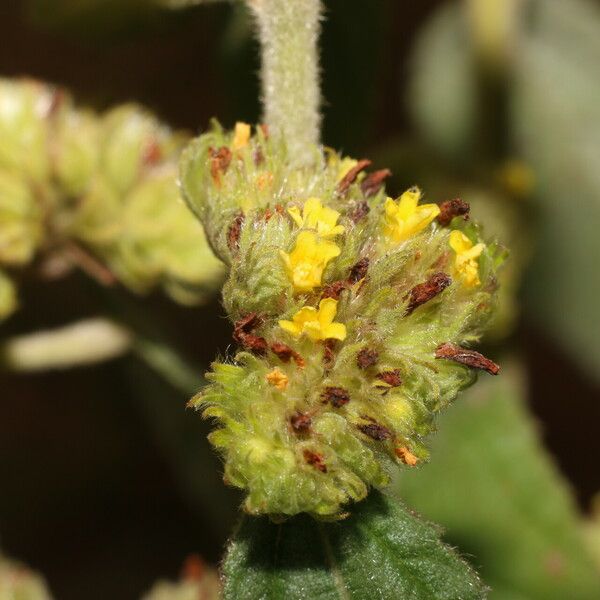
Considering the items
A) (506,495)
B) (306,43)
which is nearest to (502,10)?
(506,495)

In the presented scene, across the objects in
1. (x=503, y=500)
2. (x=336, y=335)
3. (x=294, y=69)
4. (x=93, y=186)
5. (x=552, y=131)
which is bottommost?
(x=503, y=500)

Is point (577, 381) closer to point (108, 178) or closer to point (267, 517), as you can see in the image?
point (108, 178)

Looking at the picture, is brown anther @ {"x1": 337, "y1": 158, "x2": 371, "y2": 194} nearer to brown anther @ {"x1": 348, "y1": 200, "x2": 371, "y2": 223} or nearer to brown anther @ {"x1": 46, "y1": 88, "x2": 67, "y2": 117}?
brown anther @ {"x1": 348, "y1": 200, "x2": 371, "y2": 223}

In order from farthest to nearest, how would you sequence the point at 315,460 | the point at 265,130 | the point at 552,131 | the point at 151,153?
the point at 552,131
the point at 151,153
the point at 265,130
the point at 315,460

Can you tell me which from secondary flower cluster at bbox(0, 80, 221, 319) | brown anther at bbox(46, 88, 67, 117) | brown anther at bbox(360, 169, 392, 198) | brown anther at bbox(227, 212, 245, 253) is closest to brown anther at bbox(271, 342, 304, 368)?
brown anther at bbox(227, 212, 245, 253)

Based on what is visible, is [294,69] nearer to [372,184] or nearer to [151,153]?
Answer: [372,184]

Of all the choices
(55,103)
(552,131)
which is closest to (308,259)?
(55,103)

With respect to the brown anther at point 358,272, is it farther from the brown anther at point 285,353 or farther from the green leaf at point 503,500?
the green leaf at point 503,500
